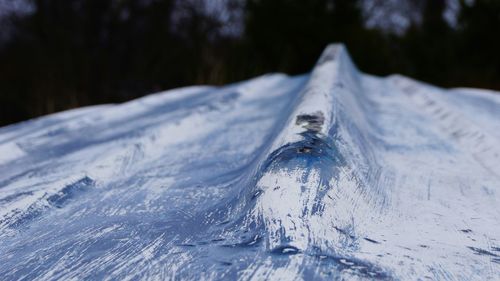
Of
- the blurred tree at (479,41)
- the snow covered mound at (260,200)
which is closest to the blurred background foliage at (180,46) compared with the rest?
the blurred tree at (479,41)

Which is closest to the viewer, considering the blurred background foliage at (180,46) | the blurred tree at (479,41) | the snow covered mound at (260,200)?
the snow covered mound at (260,200)

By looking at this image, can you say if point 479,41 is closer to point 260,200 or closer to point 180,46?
point 180,46

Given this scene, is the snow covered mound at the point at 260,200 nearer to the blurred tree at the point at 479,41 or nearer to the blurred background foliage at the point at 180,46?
the blurred background foliage at the point at 180,46

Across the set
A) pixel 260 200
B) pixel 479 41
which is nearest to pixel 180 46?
pixel 479 41

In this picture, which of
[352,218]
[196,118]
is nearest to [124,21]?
[196,118]

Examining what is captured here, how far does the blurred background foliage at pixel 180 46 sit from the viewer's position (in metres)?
5.25

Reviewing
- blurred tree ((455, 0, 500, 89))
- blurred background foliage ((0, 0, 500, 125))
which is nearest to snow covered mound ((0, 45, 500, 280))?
blurred background foliage ((0, 0, 500, 125))

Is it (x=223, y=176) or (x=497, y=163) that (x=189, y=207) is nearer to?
(x=223, y=176)

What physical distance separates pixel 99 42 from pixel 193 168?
5.22 metres

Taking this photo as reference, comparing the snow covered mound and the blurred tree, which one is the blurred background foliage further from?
the snow covered mound

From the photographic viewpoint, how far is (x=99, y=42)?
231 inches

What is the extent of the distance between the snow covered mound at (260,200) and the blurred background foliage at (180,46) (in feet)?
10.8

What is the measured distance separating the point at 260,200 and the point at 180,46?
229 inches

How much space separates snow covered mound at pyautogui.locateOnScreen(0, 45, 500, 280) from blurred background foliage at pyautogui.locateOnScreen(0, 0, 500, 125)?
10.8ft
